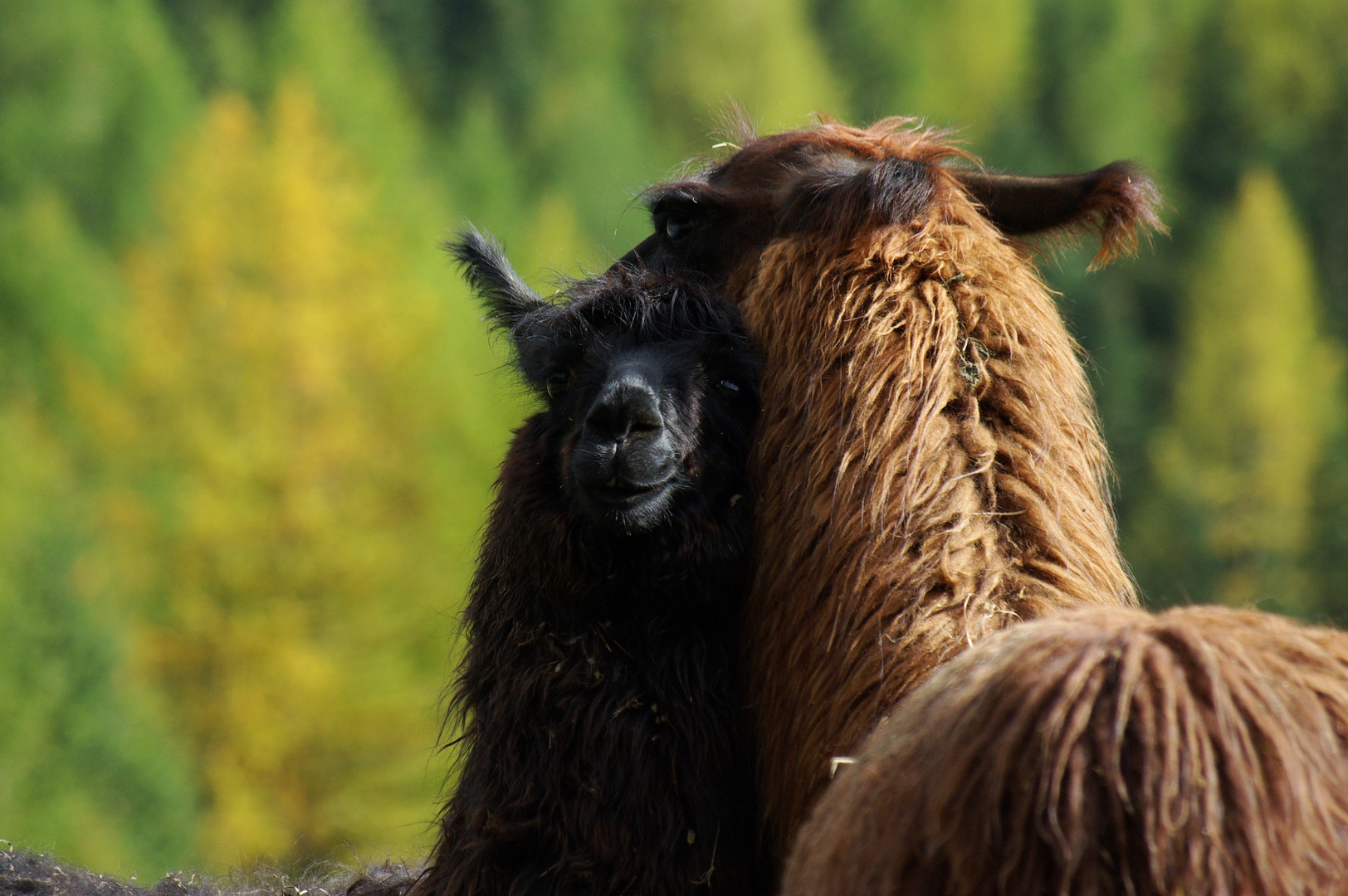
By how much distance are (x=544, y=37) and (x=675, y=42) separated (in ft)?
25.0

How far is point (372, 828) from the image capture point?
21.8m

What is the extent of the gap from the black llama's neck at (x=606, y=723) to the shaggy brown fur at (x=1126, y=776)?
781 millimetres

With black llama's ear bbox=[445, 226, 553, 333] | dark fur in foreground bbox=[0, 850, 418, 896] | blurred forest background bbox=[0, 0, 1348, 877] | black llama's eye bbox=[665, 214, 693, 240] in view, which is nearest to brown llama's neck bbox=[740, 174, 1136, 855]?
blurred forest background bbox=[0, 0, 1348, 877]

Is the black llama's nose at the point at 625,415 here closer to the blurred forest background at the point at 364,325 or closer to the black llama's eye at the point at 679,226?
the black llama's eye at the point at 679,226

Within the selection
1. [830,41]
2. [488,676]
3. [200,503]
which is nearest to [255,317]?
[200,503]

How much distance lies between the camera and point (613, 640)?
2.52m

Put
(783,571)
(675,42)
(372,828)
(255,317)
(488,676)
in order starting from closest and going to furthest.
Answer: (783,571)
(488,676)
(372,828)
(255,317)
(675,42)

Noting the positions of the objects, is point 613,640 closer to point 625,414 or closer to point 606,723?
point 606,723

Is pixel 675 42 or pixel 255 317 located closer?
pixel 255 317

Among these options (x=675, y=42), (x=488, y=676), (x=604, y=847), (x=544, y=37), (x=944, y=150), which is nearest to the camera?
(x=604, y=847)

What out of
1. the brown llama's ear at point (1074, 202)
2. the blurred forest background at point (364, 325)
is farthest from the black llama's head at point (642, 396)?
the blurred forest background at point (364, 325)

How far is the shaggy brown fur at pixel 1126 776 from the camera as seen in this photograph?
1.37 meters

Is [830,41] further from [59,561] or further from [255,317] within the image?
[59,561]

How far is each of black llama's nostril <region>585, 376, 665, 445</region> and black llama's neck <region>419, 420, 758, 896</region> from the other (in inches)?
7.6
